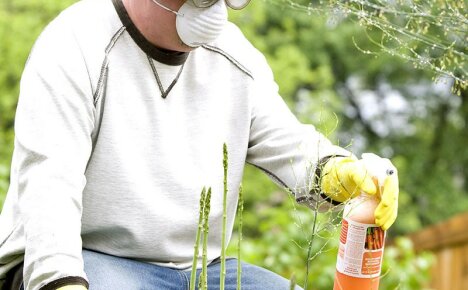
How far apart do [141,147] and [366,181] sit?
53 cm

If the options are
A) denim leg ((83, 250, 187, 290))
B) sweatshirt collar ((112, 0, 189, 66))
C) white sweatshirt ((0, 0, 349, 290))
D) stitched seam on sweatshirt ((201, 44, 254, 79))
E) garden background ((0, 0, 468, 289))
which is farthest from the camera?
garden background ((0, 0, 468, 289))

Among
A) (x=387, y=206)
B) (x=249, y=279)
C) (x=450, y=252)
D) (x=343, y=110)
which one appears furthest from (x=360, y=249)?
(x=343, y=110)

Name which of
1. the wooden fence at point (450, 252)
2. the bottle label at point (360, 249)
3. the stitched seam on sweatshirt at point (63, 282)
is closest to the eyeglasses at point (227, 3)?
the bottle label at point (360, 249)

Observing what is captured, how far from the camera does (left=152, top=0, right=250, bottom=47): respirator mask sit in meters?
1.96

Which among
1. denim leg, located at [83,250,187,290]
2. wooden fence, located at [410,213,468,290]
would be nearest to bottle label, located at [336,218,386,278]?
denim leg, located at [83,250,187,290]

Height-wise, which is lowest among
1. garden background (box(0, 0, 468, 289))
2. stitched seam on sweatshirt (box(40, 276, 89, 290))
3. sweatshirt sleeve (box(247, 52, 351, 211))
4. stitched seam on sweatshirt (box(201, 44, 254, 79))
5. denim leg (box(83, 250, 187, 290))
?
garden background (box(0, 0, 468, 289))

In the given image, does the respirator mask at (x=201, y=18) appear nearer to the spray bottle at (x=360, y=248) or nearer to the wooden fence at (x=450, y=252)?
the spray bottle at (x=360, y=248)

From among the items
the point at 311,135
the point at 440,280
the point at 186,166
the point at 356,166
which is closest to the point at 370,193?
the point at 356,166

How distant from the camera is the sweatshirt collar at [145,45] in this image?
2062 mm

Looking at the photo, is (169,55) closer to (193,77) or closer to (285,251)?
(193,77)

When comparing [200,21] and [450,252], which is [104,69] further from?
[450,252]

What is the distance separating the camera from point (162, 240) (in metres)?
2.11

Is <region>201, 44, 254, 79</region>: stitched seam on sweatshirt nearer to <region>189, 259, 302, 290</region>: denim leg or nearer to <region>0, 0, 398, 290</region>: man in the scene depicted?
<region>0, 0, 398, 290</region>: man

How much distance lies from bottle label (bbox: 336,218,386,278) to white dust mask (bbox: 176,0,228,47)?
20.3 inches
